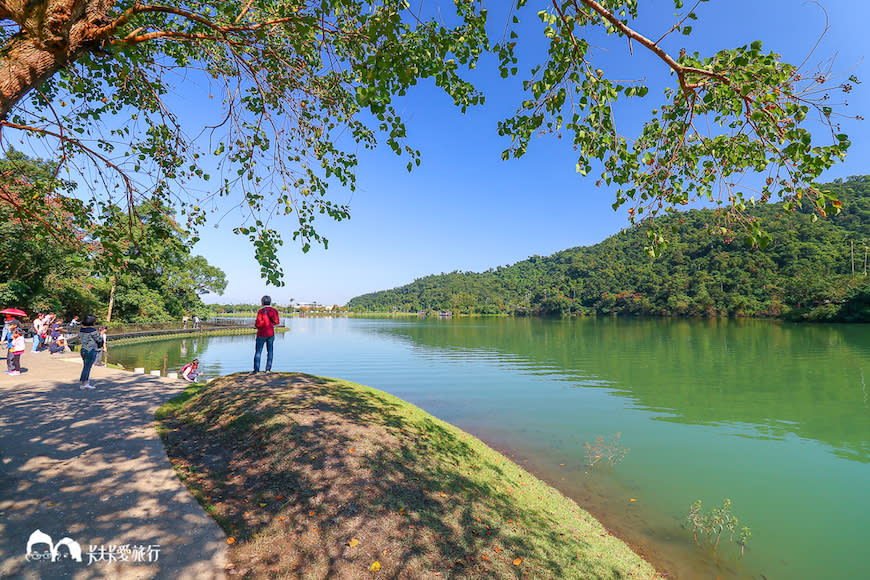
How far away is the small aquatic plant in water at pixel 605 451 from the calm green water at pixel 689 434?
0.24 meters

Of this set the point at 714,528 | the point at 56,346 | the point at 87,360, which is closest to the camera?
the point at 714,528

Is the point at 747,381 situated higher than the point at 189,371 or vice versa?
the point at 189,371

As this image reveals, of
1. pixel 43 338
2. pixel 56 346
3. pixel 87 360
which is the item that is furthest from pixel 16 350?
pixel 43 338

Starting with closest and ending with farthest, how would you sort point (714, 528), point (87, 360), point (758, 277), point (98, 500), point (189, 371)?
1. point (98, 500)
2. point (714, 528)
3. point (87, 360)
4. point (189, 371)
5. point (758, 277)

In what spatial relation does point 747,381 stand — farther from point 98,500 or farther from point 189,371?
point 189,371

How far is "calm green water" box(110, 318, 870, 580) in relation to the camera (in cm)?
666

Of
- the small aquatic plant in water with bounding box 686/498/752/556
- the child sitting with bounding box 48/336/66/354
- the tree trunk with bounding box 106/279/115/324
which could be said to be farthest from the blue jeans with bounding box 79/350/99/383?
the tree trunk with bounding box 106/279/115/324

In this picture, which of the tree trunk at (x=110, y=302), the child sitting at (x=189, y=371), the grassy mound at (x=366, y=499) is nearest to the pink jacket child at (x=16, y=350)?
the child sitting at (x=189, y=371)

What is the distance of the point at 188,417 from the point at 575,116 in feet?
32.0

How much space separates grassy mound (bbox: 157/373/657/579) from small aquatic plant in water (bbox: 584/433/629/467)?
3170 mm

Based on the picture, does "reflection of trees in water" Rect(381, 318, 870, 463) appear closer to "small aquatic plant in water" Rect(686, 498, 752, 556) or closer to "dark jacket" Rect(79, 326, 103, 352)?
"small aquatic plant in water" Rect(686, 498, 752, 556)

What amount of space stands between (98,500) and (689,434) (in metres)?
15.4

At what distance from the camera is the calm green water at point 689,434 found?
6.66m

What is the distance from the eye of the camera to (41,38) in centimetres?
309
